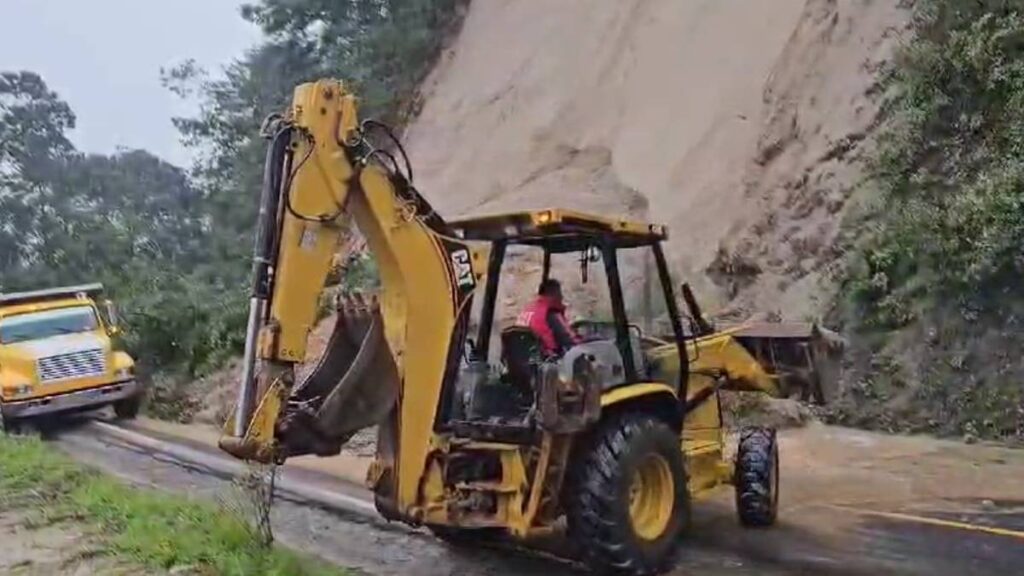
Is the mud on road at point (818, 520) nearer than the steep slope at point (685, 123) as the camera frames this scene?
Yes

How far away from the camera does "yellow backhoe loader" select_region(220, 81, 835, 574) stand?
692 centimetres

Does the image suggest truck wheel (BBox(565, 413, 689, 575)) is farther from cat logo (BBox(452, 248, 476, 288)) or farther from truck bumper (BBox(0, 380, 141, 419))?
truck bumper (BBox(0, 380, 141, 419))

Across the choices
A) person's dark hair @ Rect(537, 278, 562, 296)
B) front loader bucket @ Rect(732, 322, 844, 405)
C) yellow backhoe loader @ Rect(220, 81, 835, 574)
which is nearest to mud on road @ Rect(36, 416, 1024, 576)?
yellow backhoe loader @ Rect(220, 81, 835, 574)

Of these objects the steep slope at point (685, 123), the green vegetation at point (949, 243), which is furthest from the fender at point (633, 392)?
the steep slope at point (685, 123)

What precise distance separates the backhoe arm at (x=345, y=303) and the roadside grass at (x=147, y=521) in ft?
2.45

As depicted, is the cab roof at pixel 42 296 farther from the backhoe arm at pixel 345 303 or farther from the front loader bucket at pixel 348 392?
the front loader bucket at pixel 348 392

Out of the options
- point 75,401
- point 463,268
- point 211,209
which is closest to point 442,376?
point 463,268

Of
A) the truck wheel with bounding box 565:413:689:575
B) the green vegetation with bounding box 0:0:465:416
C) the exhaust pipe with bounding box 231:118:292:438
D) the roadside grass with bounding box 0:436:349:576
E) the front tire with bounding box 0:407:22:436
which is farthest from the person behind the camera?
the green vegetation with bounding box 0:0:465:416

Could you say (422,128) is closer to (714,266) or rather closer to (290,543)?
(714,266)

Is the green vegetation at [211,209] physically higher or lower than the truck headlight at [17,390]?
higher

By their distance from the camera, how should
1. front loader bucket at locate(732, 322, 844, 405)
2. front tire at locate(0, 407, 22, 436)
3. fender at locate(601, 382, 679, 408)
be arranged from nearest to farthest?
fender at locate(601, 382, 679, 408) < front loader bucket at locate(732, 322, 844, 405) < front tire at locate(0, 407, 22, 436)

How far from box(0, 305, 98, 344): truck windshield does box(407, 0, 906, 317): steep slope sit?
771 cm

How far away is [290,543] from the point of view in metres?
9.12

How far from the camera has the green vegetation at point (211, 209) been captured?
23.2 meters
